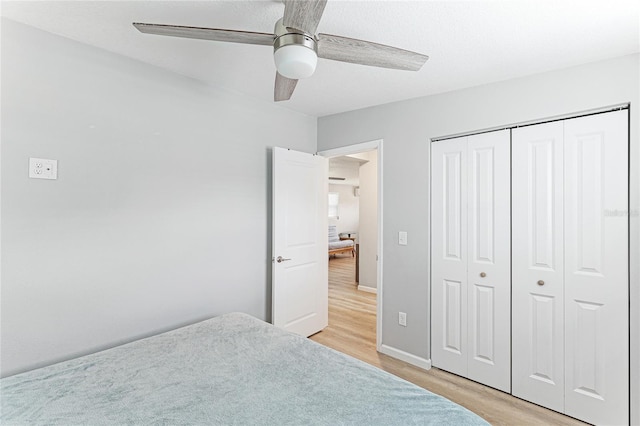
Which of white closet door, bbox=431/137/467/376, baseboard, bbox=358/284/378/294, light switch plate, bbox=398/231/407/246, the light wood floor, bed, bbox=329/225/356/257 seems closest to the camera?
the light wood floor

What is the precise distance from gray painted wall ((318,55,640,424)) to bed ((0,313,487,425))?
1475 millimetres

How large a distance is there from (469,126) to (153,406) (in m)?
2.77

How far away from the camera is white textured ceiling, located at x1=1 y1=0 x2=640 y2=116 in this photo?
1593 mm

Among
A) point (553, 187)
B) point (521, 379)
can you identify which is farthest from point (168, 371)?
point (553, 187)

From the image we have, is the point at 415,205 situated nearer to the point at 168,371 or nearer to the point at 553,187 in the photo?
the point at 553,187

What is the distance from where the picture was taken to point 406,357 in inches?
116

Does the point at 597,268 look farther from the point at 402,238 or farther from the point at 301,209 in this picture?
the point at 301,209

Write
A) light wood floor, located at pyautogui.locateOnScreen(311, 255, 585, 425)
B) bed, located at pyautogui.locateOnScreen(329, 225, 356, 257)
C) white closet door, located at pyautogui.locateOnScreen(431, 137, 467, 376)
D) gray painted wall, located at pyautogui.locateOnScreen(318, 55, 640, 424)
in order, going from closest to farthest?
gray painted wall, located at pyautogui.locateOnScreen(318, 55, 640, 424)
light wood floor, located at pyautogui.locateOnScreen(311, 255, 585, 425)
white closet door, located at pyautogui.locateOnScreen(431, 137, 467, 376)
bed, located at pyautogui.locateOnScreen(329, 225, 356, 257)

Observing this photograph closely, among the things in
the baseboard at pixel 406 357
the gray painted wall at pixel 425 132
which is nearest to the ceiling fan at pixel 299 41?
the gray painted wall at pixel 425 132

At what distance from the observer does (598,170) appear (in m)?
2.07

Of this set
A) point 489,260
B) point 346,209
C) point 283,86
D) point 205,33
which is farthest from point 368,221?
point 346,209

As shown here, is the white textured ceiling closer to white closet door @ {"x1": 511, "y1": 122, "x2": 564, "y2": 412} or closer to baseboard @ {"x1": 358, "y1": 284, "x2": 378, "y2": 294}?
white closet door @ {"x1": 511, "y1": 122, "x2": 564, "y2": 412}

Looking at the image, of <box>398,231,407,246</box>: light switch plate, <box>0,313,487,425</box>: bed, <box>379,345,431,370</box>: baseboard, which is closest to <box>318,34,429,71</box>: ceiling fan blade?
<box>0,313,487,425</box>: bed

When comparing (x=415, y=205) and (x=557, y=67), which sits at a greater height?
(x=557, y=67)
